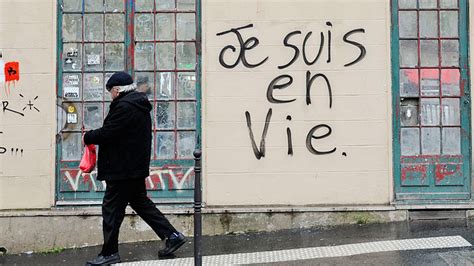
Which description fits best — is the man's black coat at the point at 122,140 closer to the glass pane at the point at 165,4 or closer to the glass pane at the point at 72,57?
the glass pane at the point at 72,57

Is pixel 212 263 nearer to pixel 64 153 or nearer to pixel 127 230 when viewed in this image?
pixel 127 230

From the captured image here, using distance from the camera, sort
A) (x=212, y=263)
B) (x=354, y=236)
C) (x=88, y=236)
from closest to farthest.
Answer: (x=212, y=263) → (x=354, y=236) → (x=88, y=236)

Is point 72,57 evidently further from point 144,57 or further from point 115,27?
point 144,57

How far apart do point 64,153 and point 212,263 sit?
279cm

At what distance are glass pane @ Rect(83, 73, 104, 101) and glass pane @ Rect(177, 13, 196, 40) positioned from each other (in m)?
1.22

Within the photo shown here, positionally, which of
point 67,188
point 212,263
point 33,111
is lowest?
point 212,263

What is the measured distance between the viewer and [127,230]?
7727mm

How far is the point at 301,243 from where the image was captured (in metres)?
7.11

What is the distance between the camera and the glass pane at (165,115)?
7.91 metres

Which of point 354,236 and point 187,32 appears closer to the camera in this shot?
point 354,236

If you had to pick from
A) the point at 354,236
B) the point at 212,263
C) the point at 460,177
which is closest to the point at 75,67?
the point at 212,263

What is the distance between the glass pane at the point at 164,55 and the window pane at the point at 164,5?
1.61ft

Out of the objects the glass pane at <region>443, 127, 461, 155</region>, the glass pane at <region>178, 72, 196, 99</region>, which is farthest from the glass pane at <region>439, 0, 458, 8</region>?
the glass pane at <region>178, 72, 196, 99</region>

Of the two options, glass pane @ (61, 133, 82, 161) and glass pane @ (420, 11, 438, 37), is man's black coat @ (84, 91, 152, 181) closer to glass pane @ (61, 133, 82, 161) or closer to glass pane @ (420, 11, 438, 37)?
glass pane @ (61, 133, 82, 161)
